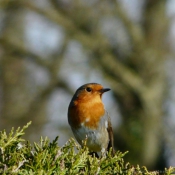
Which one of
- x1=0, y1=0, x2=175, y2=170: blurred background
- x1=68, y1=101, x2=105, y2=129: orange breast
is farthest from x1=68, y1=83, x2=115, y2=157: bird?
x1=0, y1=0, x2=175, y2=170: blurred background

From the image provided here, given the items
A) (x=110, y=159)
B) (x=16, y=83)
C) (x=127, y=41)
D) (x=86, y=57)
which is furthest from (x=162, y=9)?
(x=110, y=159)

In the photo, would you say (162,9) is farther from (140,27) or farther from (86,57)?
(86,57)

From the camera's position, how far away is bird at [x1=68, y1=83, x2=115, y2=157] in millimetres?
5473

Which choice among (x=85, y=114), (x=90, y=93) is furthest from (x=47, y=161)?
(x=90, y=93)

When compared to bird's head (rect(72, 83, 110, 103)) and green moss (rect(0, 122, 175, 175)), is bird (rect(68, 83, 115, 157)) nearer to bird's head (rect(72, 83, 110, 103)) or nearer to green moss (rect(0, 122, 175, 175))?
bird's head (rect(72, 83, 110, 103))

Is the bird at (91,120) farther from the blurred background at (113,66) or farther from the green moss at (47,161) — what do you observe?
the blurred background at (113,66)

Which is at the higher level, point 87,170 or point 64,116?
point 64,116

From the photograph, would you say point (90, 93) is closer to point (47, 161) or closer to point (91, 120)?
point (91, 120)

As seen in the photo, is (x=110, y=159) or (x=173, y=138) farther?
(x=173, y=138)

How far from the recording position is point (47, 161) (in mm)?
2658

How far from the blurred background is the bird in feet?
22.9

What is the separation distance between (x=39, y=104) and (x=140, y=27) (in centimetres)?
390

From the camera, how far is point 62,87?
47.9 ft

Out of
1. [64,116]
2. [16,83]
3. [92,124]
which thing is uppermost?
[16,83]
